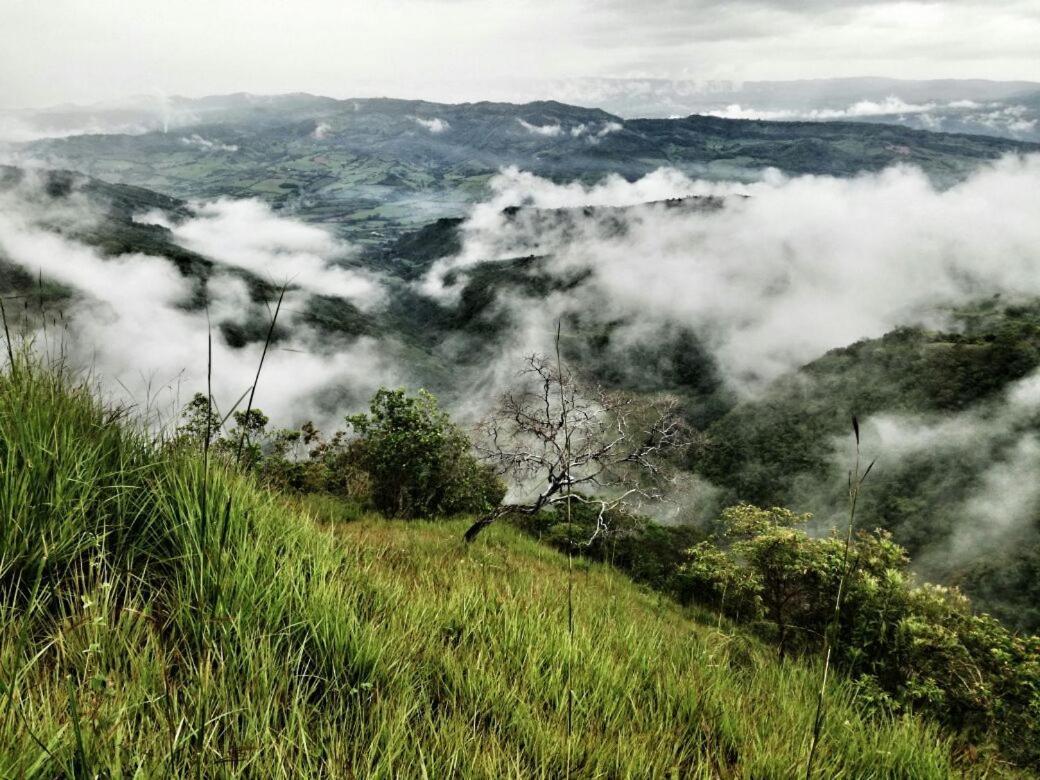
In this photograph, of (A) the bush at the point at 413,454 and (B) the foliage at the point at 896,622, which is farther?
(A) the bush at the point at 413,454

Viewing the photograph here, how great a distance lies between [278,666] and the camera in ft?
7.74

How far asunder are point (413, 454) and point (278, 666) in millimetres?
21898

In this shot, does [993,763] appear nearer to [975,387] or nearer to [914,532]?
[914,532]

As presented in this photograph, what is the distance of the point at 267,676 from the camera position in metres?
2.20

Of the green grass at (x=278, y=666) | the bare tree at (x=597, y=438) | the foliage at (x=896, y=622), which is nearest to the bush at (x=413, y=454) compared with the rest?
the bare tree at (x=597, y=438)

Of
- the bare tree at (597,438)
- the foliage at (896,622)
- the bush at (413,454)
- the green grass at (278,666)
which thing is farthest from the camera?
the bush at (413,454)

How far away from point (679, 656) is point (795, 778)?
1.20 meters

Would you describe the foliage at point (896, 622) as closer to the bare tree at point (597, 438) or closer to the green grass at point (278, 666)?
the bare tree at point (597, 438)

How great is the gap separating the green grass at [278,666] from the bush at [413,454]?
19.3 metres

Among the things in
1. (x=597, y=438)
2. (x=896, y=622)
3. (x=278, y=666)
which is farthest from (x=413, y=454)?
(x=278, y=666)

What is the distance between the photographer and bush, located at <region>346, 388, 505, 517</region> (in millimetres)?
23688

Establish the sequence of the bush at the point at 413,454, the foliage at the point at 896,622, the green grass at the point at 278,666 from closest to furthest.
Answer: the green grass at the point at 278,666 → the foliage at the point at 896,622 → the bush at the point at 413,454

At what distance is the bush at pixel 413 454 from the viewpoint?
23688 millimetres

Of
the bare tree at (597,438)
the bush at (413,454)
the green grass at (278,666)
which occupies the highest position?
the green grass at (278,666)
